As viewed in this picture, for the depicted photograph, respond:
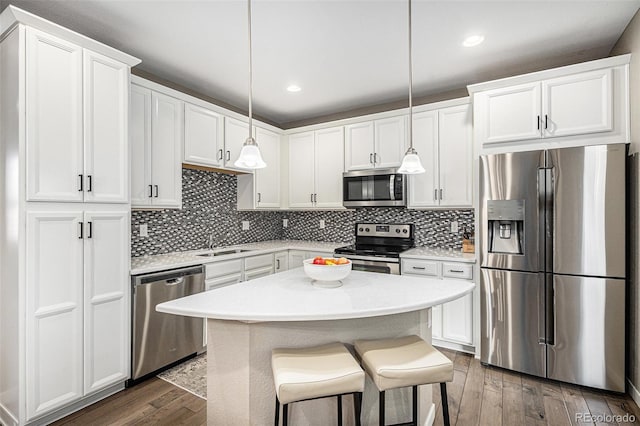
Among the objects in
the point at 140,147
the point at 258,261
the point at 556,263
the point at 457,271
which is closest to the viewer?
the point at 556,263

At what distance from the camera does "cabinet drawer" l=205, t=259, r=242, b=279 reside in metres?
3.06

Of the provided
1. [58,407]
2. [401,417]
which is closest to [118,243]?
[58,407]

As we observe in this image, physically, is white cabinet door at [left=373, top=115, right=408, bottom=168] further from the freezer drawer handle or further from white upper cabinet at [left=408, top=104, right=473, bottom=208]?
the freezer drawer handle

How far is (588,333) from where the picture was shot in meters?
2.44

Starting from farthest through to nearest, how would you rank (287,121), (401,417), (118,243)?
(287,121), (118,243), (401,417)

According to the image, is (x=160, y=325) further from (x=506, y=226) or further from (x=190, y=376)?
(x=506, y=226)

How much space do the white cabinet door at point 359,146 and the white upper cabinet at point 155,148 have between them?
191 centimetres

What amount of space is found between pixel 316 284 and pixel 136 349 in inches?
63.5

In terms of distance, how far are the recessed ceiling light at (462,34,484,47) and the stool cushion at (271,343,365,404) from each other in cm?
251

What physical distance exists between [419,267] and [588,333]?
1.35 meters

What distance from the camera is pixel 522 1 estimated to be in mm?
2127

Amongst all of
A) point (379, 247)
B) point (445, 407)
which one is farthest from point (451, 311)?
point (445, 407)

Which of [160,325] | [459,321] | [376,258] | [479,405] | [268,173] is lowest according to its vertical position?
[479,405]

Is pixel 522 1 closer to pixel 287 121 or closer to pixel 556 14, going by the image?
pixel 556 14
